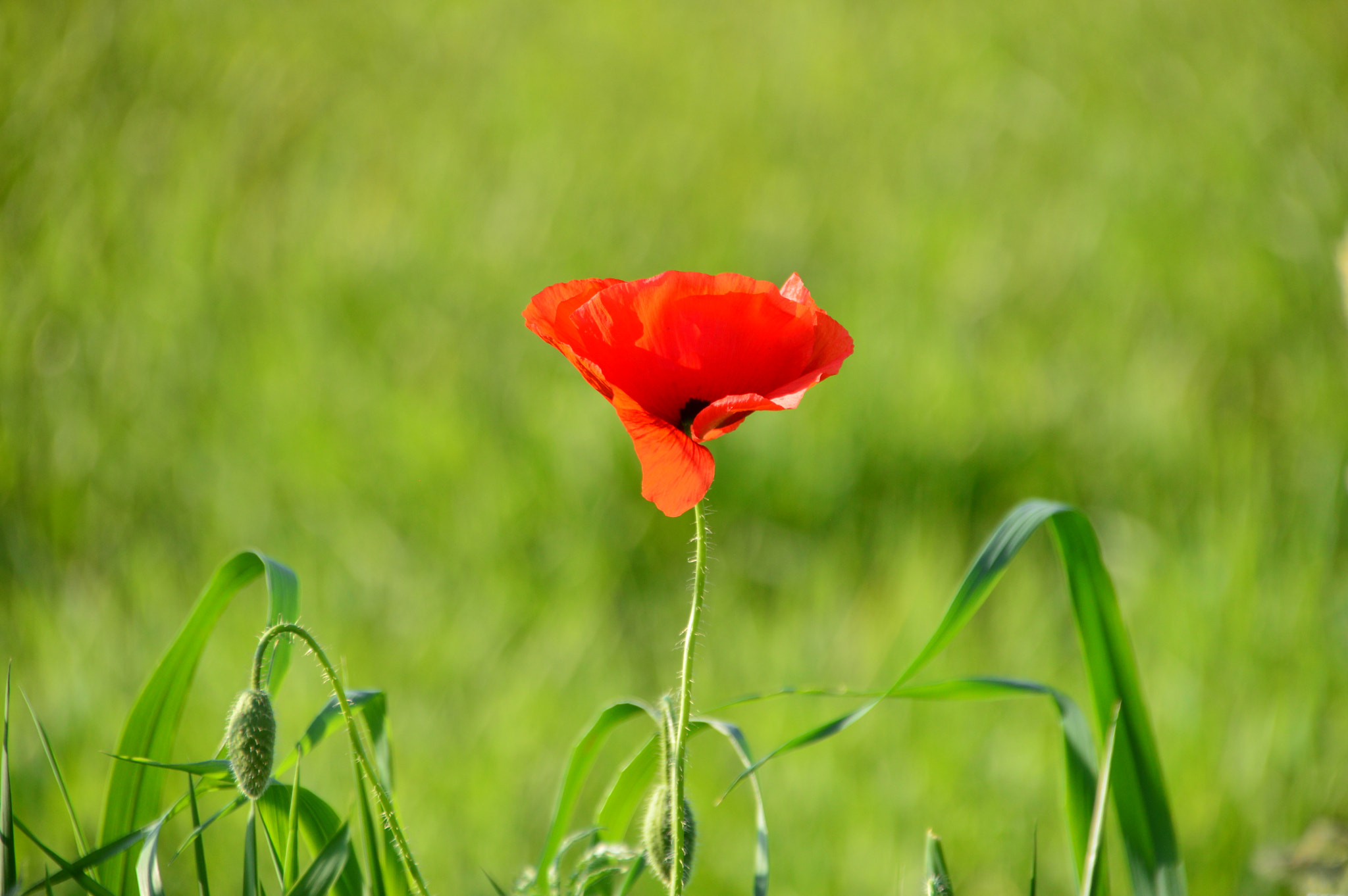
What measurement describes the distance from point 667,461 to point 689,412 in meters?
0.07

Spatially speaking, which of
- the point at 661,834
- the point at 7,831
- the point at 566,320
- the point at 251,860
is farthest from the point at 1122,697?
the point at 7,831

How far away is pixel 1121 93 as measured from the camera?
3.18 meters

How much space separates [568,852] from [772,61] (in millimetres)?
2915

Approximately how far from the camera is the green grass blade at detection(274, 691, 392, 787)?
0.69m

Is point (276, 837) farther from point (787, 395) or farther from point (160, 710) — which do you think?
point (787, 395)

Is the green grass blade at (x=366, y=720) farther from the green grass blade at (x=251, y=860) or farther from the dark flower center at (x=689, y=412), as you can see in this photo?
the dark flower center at (x=689, y=412)

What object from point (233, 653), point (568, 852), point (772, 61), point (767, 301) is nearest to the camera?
point (767, 301)

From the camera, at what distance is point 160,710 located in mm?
686

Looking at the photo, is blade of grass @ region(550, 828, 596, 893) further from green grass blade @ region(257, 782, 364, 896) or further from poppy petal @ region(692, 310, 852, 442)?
poppy petal @ region(692, 310, 852, 442)

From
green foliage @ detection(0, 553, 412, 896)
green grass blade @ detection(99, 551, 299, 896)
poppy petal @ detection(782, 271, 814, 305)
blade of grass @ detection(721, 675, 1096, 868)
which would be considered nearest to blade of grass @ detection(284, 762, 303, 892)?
green foliage @ detection(0, 553, 412, 896)

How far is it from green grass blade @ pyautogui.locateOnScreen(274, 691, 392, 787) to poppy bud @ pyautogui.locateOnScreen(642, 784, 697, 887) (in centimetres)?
19

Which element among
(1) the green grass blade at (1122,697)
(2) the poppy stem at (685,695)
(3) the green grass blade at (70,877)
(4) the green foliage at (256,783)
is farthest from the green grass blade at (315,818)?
(1) the green grass blade at (1122,697)

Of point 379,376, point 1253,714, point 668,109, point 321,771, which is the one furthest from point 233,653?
point 668,109

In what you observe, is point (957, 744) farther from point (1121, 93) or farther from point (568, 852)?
point (1121, 93)
